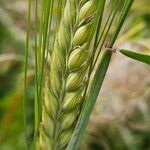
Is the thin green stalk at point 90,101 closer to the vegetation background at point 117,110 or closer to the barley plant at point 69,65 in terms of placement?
the barley plant at point 69,65

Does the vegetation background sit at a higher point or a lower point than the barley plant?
lower

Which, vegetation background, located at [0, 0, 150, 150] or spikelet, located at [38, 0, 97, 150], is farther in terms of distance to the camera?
vegetation background, located at [0, 0, 150, 150]

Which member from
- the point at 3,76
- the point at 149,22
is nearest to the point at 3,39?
the point at 3,76

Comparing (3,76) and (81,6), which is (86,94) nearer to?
(81,6)

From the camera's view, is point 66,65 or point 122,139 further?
point 122,139

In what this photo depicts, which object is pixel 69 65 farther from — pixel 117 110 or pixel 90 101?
pixel 117 110

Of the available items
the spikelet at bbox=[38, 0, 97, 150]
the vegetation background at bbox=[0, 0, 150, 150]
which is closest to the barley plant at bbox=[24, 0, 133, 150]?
the spikelet at bbox=[38, 0, 97, 150]

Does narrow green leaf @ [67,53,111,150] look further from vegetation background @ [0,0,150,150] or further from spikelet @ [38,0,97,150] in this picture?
vegetation background @ [0,0,150,150]

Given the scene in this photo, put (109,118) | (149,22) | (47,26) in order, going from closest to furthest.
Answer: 1. (47,26)
2. (109,118)
3. (149,22)
